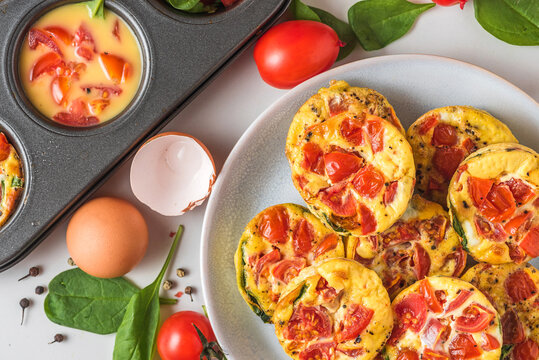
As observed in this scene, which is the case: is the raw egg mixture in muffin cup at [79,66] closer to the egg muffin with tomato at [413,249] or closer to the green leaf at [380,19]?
the green leaf at [380,19]

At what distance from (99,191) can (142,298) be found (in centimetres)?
80

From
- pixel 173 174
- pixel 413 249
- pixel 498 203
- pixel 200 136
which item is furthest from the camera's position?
pixel 200 136

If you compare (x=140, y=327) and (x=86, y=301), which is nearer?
(x=140, y=327)

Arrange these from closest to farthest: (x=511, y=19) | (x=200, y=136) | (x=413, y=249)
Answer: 1. (x=413, y=249)
2. (x=511, y=19)
3. (x=200, y=136)

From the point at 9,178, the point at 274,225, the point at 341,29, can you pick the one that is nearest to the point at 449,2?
the point at 341,29

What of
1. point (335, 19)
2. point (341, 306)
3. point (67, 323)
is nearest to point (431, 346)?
point (341, 306)

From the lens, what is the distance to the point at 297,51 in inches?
136

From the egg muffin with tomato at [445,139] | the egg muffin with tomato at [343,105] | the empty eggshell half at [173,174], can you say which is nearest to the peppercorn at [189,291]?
the empty eggshell half at [173,174]

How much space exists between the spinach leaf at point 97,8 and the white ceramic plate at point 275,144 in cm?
121

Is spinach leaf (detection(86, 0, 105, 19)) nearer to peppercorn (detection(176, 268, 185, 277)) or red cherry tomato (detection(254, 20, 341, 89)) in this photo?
red cherry tomato (detection(254, 20, 341, 89))

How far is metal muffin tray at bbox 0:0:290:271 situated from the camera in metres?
3.46

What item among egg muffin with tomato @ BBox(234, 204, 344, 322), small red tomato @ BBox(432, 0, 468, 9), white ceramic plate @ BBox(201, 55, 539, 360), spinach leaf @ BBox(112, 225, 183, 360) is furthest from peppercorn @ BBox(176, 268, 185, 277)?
small red tomato @ BBox(432, 0, 468, 9)

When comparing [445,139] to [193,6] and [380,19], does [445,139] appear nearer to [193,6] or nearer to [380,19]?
[380,19]

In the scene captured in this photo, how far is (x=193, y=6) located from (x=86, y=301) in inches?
83.6
